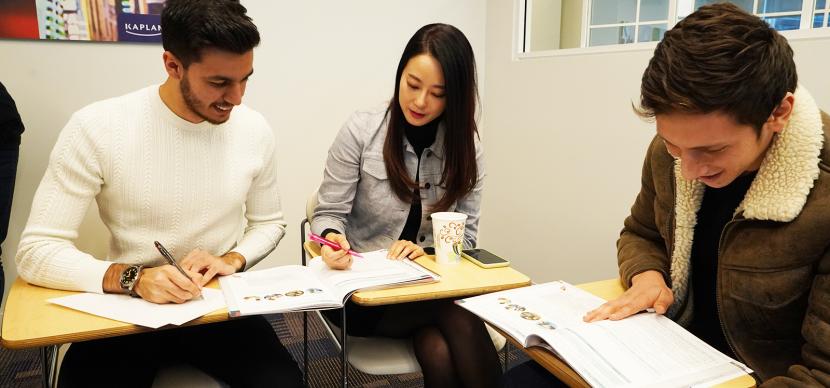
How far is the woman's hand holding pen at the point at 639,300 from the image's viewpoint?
3.44 feet

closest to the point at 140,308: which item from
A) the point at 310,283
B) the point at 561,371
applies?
the point at 310,283

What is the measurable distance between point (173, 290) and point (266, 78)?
176cm

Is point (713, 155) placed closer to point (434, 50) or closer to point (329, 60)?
point (434, 50)

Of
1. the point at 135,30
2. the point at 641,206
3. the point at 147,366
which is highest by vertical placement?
the point at 135,30

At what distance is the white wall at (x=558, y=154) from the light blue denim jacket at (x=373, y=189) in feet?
2.90

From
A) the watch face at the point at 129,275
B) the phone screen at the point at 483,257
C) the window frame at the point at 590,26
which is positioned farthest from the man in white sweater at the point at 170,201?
the window frame at the point at 590,26

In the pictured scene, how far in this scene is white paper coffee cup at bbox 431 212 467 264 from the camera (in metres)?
1.42

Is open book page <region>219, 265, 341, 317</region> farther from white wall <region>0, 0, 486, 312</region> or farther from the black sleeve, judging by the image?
white wall <region>0, 0, 486, 312</region>

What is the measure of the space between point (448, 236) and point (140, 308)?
718 millimetres

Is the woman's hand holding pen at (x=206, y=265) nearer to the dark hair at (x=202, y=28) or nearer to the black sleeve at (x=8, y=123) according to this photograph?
the dark hair at (x=202, y=28)

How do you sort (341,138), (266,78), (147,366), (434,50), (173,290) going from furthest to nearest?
(266,78)
(341,138)
(434,50)
(147,366)
(173,290)

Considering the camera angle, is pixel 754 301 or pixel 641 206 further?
pixel 641 206

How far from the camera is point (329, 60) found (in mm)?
2830

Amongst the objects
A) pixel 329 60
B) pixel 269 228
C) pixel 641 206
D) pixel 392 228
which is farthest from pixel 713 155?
pixel 329 60
